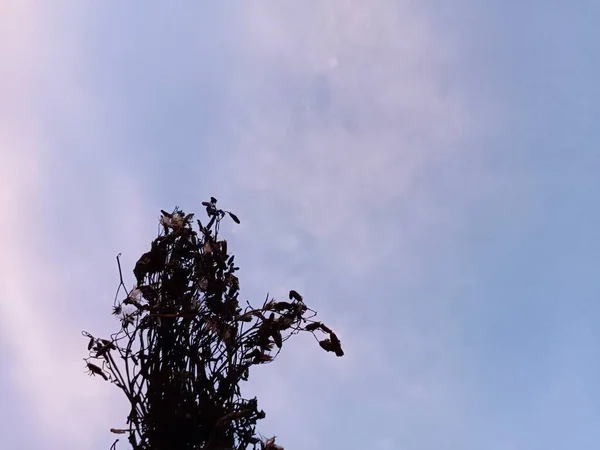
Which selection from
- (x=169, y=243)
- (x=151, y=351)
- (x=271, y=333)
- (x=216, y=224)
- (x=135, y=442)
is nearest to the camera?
(x=135, y=442)

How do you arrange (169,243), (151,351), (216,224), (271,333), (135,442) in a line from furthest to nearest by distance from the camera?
(216,224), (169,243), (271,333), (151,351), (135,442)

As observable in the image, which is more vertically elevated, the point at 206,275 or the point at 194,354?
the point at 206,275

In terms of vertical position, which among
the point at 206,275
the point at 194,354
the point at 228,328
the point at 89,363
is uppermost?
the point at 206,275

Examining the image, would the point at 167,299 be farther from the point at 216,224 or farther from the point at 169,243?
the point at 216,224

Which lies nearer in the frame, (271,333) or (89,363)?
(89,363)

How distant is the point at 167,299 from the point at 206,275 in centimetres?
44

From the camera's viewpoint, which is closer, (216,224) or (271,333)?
(271,333)

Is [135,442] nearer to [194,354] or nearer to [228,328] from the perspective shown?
[194,354]

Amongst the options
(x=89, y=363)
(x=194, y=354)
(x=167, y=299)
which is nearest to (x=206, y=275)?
(x=167, y=299)

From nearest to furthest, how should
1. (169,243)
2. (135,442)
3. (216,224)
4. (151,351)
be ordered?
1. (135,442)
2. (151,351)
3. (169,243)
4. (216,224)

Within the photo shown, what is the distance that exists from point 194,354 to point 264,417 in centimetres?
86

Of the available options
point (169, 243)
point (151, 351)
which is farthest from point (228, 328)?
point (169, 243)

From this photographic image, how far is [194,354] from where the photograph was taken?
4.94 metres

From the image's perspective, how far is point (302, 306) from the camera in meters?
5.57
